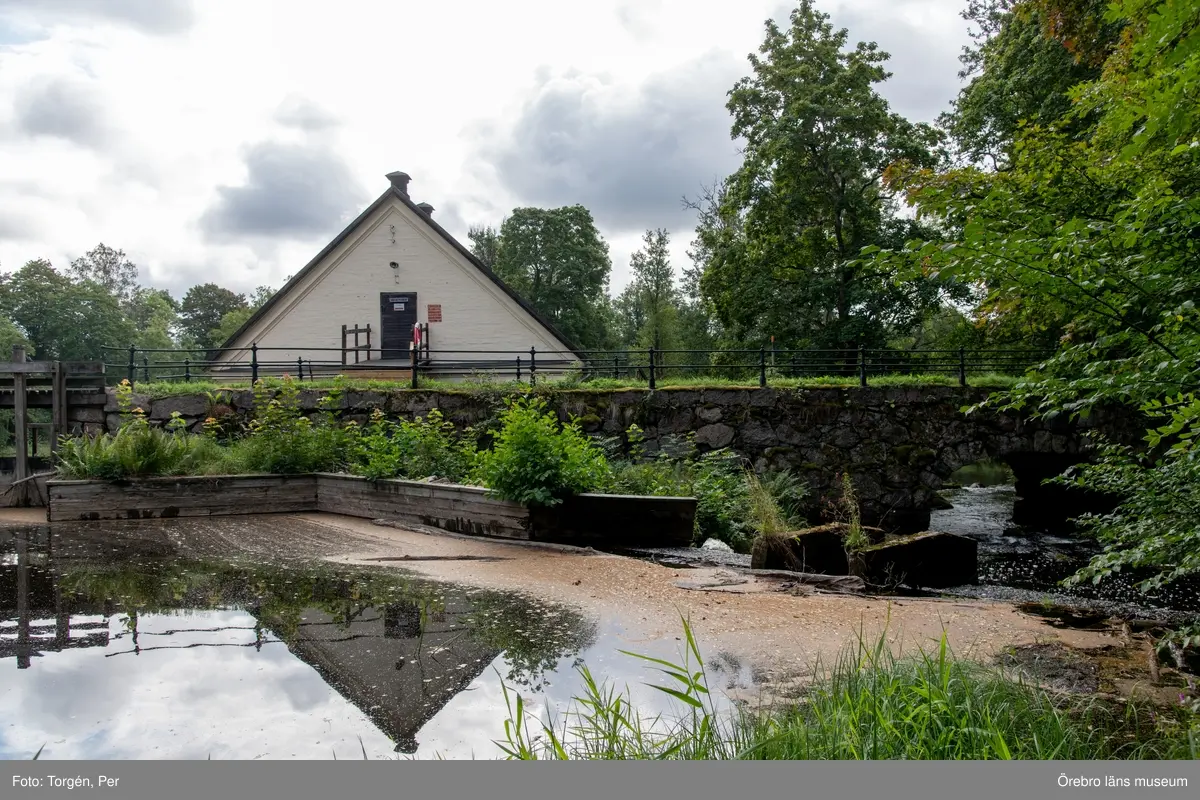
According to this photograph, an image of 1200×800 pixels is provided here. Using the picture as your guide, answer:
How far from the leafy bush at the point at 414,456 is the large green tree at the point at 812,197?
14.3m

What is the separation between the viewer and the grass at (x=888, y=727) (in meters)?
2.93

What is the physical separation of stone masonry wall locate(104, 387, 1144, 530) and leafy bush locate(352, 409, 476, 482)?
3.08 meters

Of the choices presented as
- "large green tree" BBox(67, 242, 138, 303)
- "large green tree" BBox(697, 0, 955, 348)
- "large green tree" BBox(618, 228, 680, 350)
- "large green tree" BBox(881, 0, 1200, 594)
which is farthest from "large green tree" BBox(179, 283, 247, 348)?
"large green tree" BBox(881, 0, 1200, 594)

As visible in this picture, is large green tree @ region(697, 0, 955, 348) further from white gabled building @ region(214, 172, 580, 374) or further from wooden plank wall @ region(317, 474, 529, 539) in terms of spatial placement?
wooden plank wall @ region(317, 474, 529, 539)

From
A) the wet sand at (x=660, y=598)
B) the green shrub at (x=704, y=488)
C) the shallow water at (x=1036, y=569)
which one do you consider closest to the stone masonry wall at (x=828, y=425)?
the shallow water at (x=1036, y=569)

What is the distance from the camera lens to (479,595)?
19.7ft

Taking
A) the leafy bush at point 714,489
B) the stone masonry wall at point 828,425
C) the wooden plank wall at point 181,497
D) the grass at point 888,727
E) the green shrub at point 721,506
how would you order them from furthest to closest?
the stone masonry wall at point 828,425, the green shrub at point 721,506, the leafy bush at point 714,489, the wooden plank wall at point 181,497, the grass at point 888,727

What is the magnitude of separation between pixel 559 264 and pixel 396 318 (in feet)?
72.7

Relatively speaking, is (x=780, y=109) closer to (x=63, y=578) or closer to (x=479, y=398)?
(x=479, y=398)

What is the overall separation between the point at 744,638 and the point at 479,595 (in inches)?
82.4

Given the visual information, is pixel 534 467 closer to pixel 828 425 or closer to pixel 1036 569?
pixel 1036 569

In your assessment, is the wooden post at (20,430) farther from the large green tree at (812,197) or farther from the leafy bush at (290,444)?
the large green tree at (812,197)

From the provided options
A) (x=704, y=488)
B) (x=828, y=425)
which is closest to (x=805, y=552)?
(x=704, y=488)

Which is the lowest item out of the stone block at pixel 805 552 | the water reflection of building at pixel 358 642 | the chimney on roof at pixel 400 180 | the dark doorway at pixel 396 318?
the stone block at pixel 805 552
